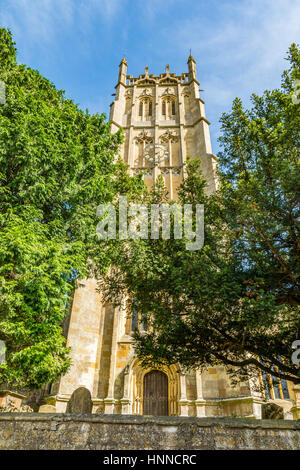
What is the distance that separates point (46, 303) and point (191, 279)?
3.67 metres

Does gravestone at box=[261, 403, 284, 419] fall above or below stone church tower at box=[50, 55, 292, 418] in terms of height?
below

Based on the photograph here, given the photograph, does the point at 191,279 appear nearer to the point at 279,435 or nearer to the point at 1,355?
the point at 279,435

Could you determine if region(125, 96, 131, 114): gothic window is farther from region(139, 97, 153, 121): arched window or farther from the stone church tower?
the stone church tower

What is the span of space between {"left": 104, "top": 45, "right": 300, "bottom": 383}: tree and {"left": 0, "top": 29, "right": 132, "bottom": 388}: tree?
2190mm

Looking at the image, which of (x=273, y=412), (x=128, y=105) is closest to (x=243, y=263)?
(x=273, y=412)

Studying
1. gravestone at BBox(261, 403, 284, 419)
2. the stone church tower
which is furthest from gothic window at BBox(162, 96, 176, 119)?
gravestone at BBox(261, 403, 284, 419)

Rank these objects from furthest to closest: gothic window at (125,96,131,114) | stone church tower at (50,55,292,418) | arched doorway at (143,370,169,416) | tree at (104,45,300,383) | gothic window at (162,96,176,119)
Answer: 1. gothic window at (125,96,131,114)
2. gothic window at (162,96,176,119)
3. arched doorway at (143,370,169,416)
4. stone church tower at (50,55,292,418)
5. tree at (104,45,300,383)

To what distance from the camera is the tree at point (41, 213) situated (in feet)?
22.6

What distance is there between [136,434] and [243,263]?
4946 millimetres

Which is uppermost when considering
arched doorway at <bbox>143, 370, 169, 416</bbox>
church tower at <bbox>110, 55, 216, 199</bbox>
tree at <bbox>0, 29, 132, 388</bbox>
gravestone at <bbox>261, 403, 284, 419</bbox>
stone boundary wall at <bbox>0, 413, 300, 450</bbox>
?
church tower at <bbox>110, 55, 216, 199</bbox>

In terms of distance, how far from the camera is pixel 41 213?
8.72 meters

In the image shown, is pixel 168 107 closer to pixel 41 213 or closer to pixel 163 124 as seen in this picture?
pixel 163 124

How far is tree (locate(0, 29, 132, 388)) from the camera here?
6.89 metres

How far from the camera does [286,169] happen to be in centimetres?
639
